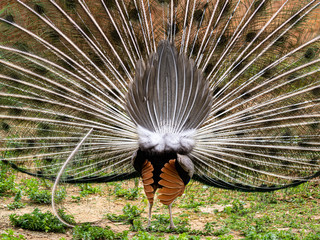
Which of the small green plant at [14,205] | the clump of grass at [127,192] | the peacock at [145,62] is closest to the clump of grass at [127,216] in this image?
the peacock at [145,62]

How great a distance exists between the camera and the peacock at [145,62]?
5.20 meters

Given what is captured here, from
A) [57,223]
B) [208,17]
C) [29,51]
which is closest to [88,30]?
[29,51]

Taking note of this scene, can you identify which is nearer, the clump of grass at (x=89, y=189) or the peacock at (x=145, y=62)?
the peacock at (x=145, y=62)

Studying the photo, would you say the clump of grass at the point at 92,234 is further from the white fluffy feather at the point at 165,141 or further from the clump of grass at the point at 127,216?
the white fluffy feather at the point at 165,141

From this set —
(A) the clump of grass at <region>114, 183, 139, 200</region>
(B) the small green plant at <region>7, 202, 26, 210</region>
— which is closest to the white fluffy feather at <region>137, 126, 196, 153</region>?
(B) the small green plant at <region>7, 202, 26, 210</region>

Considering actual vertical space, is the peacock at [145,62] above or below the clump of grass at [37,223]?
above

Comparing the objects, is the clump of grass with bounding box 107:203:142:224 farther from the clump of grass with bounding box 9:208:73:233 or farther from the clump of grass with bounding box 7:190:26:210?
the clump of grass with bounding box 7:190:26:210

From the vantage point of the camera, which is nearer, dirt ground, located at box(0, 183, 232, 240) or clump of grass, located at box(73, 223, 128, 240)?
clump of grass, located at box(73, 223, 128, 240)

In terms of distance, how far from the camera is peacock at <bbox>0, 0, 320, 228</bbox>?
205 inches

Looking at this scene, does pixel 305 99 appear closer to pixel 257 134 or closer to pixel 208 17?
pixel 257 134

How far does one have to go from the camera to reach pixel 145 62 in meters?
5.14

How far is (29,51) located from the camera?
5160mm

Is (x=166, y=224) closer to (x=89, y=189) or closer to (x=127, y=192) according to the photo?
(x=127, y=192)

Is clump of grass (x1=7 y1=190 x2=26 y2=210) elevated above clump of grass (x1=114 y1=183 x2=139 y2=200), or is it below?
below
